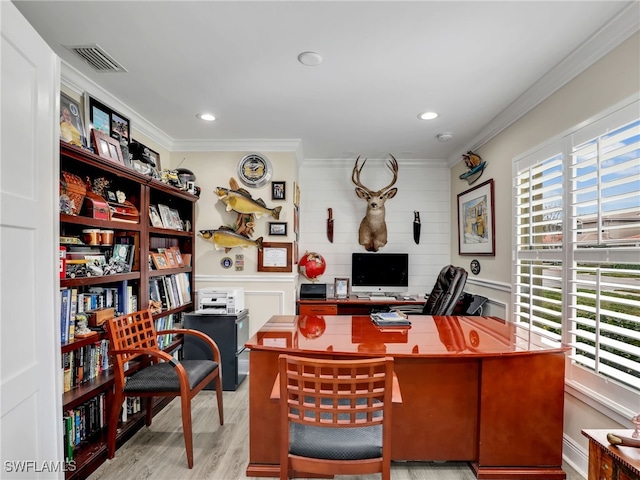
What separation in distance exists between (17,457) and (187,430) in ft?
3.44

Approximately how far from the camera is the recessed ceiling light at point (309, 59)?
210cm

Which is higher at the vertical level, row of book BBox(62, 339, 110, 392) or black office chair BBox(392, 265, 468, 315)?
black office chair BBox(392, 265, 468, 315)

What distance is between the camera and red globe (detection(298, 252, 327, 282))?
14.3 ft

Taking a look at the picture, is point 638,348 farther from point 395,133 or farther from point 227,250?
point 227,250

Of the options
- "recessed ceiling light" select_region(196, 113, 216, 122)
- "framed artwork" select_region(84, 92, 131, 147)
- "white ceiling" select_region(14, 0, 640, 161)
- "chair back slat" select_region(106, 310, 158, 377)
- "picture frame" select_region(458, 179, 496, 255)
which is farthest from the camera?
"picture frame" select_region(458, 179, 496, 255)

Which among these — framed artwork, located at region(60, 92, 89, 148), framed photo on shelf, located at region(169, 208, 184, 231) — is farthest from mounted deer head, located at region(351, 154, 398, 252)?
framed artwork, located at region(60, 92, 89, 148)

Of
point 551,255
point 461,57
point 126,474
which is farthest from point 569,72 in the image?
point 126,474

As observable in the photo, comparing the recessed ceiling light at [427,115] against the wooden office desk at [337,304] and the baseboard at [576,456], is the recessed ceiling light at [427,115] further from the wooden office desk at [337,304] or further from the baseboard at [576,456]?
the baseboard at [576,456]

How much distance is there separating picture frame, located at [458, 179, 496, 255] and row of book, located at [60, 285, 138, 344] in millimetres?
3298

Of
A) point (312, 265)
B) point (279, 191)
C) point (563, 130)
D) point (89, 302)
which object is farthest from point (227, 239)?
point (563, 130)

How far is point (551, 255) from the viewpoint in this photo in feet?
7.88

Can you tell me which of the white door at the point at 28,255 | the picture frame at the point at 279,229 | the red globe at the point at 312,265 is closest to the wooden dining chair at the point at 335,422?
the white door at the point at 28,255

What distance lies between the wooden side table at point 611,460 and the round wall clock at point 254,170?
11.1ft

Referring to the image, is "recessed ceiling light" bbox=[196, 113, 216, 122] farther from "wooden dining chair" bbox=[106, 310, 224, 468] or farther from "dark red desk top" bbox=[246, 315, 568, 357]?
"dark red desk top" bbox=[246, 315, 568, 357]
